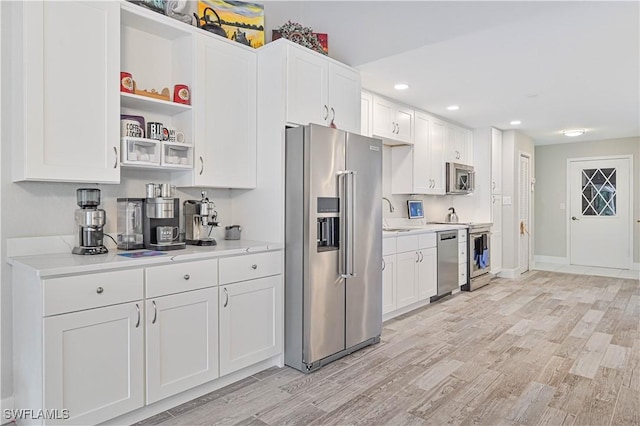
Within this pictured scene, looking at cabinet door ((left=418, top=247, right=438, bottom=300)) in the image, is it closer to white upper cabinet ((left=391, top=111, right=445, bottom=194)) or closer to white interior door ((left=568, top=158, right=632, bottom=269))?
white upper cabinet ((left=391, top=111, right=445, bottom=194))

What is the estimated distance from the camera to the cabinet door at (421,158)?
5070 millimetres

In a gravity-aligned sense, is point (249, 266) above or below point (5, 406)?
above

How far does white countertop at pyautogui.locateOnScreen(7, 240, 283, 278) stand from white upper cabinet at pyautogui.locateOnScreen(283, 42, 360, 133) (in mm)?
1056

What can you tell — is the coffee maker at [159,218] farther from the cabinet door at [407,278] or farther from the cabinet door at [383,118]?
the cabinet door at [383,118]

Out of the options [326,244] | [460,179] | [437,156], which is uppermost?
[437,156]

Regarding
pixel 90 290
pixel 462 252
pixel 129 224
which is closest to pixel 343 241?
pixel 129 224

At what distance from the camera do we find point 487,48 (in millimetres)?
3229

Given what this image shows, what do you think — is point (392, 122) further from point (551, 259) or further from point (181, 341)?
point (551, 259)

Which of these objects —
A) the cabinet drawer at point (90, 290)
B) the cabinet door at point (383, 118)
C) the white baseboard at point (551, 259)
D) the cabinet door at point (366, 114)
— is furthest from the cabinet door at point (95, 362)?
the white baseboard at point (551, 259)

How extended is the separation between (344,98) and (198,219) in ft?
5.18

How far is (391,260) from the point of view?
4023 millimetres

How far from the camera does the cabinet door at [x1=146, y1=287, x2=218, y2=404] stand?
7.01 ft

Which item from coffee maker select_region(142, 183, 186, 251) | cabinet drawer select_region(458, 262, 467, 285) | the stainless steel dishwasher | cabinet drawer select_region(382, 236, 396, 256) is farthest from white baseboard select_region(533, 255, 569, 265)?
coffee maker select_region(142, 183, 186, 251)

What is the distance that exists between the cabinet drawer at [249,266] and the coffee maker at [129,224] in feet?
1.78
